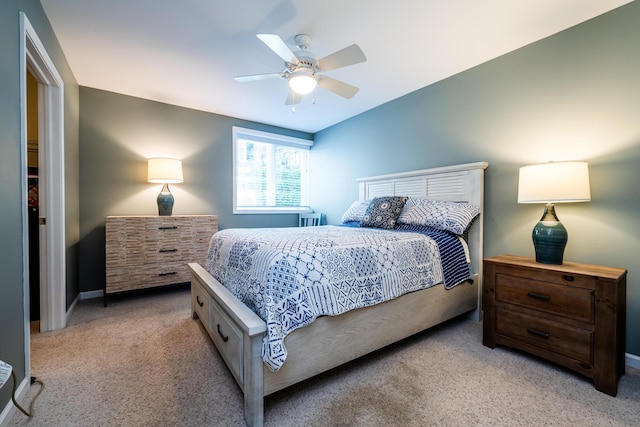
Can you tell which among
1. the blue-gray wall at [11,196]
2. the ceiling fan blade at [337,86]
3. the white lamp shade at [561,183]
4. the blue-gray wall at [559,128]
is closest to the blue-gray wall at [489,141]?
the blue-gray wall at [559,128]

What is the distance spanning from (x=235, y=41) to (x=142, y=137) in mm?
1979

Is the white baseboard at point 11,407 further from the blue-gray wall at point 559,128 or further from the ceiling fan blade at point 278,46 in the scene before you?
the blue-gray wall at point 559,128

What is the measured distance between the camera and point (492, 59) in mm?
2475

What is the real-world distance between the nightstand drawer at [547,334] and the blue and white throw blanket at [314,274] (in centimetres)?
51

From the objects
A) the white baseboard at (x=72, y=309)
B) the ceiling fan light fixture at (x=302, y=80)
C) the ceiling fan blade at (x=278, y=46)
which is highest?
the ceiling fan blade at (x=278, y=46)

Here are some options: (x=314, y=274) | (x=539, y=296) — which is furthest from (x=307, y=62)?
(x=539, y=296)

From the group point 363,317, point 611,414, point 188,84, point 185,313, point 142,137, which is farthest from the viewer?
point 142,137

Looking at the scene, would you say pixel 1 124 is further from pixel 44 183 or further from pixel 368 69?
pixel 368 69

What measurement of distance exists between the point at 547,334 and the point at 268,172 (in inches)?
154

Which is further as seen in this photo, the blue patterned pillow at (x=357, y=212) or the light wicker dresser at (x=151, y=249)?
the blue patterned pillow at (x=357, y=212)

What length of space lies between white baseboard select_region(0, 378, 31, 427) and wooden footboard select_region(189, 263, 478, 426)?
928 millimetres

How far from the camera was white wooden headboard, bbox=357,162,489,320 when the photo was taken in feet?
8.20

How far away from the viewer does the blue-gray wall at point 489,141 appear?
184 cm

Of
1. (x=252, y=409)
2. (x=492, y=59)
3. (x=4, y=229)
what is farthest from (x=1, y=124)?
(x=492, y=59)
